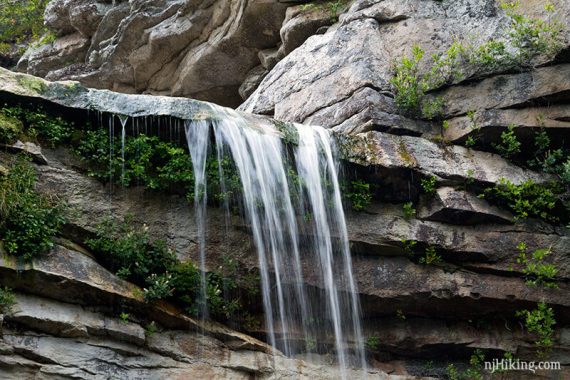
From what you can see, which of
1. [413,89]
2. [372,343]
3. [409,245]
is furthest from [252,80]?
[372,343]

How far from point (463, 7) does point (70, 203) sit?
7.69 m

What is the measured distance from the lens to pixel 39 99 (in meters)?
8.98

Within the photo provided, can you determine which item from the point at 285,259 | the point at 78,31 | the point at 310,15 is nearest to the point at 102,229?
the point at 285,259

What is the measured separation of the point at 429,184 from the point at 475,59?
8.47ft

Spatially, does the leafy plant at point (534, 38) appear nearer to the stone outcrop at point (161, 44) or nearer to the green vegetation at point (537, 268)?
the green vegetation at point (537, 268)

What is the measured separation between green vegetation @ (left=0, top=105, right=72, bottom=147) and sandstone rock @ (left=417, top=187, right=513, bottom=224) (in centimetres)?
520

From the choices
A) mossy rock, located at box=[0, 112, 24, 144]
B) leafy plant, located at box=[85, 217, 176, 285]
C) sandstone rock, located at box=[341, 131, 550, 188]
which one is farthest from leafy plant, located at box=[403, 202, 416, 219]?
mossy rock, located at box=[0, 112, 24, 144]

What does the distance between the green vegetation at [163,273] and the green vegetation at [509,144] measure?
14.6 ft

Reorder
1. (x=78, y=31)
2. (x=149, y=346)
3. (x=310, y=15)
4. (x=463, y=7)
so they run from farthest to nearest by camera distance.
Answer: (x=78, y=31), (x=310, y=15), (x=463, y=7), (x=149, y=346)

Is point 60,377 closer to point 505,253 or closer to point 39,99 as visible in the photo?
point 39,99

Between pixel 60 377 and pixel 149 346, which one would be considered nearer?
pixel 60 377

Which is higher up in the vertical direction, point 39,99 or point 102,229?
point 39,99

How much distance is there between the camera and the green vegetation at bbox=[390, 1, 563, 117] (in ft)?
36.2

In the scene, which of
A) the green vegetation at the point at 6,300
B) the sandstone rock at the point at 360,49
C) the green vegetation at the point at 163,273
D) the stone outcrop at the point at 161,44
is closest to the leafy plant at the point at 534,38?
the sandstone rock at the point at 360,49
